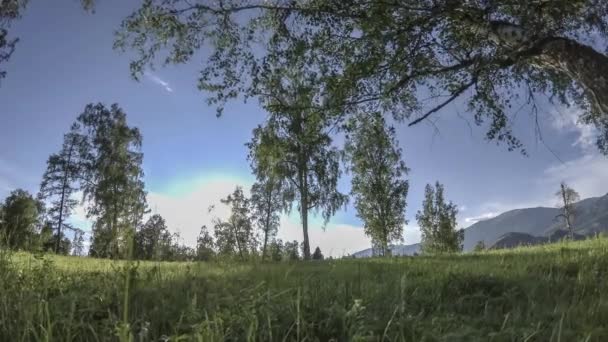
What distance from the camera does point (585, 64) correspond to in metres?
8.09

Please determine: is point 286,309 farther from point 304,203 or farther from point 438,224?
point 438,224

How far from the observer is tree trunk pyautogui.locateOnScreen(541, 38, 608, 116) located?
7910 mm

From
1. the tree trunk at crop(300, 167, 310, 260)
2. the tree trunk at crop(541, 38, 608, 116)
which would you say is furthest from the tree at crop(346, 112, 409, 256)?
the tree trunk at crop(541, 38, 608, 116)

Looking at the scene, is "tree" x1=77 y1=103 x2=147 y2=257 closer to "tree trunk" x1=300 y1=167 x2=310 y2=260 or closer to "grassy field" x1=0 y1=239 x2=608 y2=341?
"tree trunk" x1=300 y1=167 x2=310 y2=260

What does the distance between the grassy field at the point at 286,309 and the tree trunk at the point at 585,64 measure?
11.2ft

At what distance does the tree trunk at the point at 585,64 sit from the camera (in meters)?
7.91

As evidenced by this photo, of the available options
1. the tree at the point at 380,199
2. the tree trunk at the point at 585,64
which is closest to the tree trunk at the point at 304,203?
the tree at the point at 380,199

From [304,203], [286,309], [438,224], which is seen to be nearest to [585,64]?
[286,309]

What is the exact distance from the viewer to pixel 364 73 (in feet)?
35.1

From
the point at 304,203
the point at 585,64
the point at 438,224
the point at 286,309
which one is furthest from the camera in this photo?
the point at 438,224

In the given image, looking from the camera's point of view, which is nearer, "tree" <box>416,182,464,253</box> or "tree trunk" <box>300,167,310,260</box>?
"tree trunk" <box>300,167,310,260</box>

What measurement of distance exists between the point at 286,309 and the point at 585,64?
7536mm

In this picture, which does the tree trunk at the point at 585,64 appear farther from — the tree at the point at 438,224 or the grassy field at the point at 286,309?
the tree at the point at 438,224

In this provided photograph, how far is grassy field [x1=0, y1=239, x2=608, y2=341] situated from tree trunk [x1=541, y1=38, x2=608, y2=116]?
3.41m
